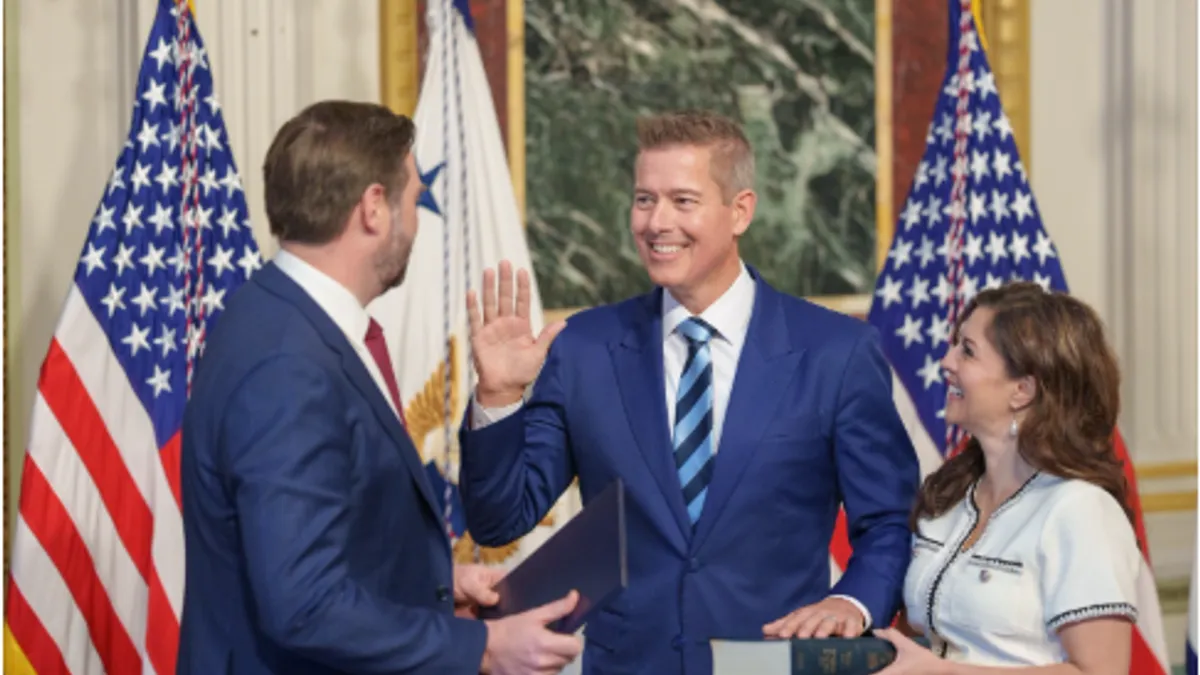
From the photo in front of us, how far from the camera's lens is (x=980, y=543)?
101 inches

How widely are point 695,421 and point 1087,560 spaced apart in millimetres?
748

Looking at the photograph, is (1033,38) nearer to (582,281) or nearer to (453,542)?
(582,281)

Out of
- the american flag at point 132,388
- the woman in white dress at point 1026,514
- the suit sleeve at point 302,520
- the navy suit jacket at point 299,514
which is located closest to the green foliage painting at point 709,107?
the american flag at point 132,388

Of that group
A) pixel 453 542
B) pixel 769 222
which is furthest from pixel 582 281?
pixel 453 542

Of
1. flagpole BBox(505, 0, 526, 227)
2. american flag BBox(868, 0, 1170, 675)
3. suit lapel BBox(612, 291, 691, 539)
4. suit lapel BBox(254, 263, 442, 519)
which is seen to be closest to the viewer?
suit lapel BBox(254, 263, 442, 519)

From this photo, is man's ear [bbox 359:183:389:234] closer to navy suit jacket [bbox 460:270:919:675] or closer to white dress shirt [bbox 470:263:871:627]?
navy suit jacket [bbox 460:270:919:675]

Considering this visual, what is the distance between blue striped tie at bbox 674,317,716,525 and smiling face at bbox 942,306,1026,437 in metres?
0.44

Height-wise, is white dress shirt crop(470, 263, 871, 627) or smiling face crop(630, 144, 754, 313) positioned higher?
smiling face crop(630, 144, 754, 313)

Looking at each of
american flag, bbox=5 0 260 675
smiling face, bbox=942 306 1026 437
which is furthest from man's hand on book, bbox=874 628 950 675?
american flag, bbox=5 0 260 675

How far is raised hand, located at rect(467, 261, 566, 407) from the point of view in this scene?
8.84ft

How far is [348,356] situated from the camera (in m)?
2.22

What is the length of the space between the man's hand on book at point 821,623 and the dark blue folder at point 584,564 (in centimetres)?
42

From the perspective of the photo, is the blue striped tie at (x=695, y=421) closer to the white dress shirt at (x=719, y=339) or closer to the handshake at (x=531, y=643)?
the white dress shirt at (x=719, y=339)

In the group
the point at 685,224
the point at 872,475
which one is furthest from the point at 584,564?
the point at 685,224
